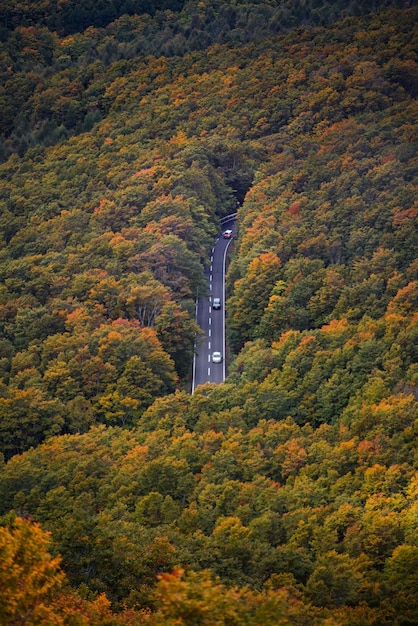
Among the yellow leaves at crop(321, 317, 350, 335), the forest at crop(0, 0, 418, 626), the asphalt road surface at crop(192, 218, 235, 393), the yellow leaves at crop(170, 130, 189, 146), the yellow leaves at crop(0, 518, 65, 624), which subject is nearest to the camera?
the yellow leaves at crop(0, 518, 65, 624)

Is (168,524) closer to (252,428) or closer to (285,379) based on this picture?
(252,428)

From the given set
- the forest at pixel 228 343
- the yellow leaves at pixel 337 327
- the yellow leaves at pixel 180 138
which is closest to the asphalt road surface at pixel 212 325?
the forest at pixel 228 343

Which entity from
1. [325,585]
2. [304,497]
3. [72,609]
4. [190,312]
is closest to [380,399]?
[304,497]

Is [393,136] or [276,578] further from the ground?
[393,136]

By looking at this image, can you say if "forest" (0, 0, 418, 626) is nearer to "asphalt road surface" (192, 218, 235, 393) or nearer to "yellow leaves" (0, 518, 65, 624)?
"yellow leaves" (0, 518, 65, 624)

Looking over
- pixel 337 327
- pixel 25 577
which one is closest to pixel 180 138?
pixel 337 327

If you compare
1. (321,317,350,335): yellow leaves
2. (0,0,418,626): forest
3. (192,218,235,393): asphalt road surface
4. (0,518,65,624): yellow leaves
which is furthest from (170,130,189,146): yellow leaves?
(0,518,65,624): yellow leaves
